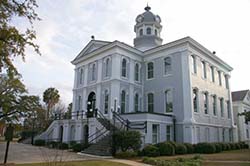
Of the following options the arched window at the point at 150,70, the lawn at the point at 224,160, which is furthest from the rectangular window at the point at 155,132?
the arched window at the point at 150,70

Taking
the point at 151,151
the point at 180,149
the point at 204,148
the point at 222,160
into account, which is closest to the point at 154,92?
the point at 204,148

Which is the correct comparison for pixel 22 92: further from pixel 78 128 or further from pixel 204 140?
pixel 204 140

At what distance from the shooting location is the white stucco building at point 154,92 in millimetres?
22969

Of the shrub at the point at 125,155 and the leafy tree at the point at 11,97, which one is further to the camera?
the leafy tree at the point at 11,97

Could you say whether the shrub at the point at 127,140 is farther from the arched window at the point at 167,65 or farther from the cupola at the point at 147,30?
the cupola at the point at 147,30

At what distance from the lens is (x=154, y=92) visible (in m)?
26.8

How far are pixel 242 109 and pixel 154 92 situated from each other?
22.4m

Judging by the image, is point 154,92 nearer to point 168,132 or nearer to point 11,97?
point 168,132

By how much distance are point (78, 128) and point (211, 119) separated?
1469 cm

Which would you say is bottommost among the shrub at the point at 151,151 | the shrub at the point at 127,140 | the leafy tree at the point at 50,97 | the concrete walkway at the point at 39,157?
the concrete walkway at the point at 39,157

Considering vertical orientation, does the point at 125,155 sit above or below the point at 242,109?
below

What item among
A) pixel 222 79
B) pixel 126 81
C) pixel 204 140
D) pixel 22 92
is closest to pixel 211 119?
pixel 204 140

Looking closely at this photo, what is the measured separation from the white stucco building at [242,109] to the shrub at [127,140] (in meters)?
26.6

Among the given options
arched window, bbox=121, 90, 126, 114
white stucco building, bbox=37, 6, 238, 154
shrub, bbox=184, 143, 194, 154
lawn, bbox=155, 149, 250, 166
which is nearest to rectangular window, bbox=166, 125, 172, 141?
white stucco building, bbox=37, 6, 238, 154
